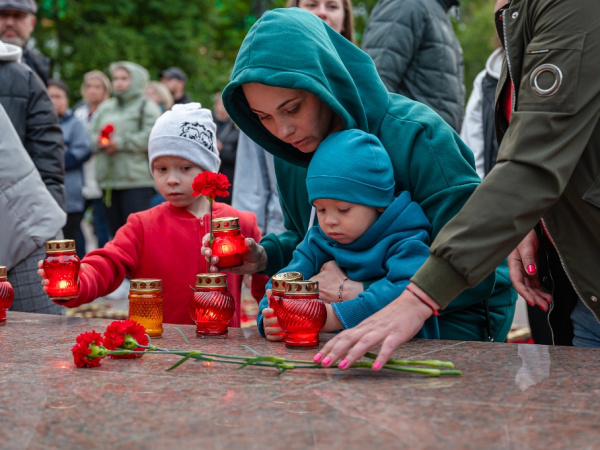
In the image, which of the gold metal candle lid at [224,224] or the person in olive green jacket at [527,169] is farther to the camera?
the gold metal candle lid at [224,224]

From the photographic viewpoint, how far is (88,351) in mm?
2404

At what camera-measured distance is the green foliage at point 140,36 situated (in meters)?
20.2

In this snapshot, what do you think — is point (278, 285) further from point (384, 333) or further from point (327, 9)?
point (327, 9)

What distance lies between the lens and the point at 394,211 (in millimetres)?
2834

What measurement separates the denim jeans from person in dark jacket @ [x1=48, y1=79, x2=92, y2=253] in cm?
633

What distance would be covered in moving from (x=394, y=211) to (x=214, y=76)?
65.5 feet

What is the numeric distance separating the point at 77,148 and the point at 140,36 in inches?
495

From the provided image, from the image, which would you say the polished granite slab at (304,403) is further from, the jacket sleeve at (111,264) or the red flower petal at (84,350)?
the jacket sleeve at (111,264)

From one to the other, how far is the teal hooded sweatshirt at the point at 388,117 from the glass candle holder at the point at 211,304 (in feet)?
2.21

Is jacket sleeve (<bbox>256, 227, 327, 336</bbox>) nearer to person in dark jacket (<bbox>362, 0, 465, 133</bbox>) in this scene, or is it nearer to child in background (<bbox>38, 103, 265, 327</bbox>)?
child in background (<bbox>38, 103, 265, 327</bbox>)

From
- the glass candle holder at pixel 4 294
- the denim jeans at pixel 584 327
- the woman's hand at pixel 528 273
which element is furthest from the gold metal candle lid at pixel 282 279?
the glass candle holder at pixel 4 294

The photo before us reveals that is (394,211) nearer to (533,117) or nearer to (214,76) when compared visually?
(533,117)

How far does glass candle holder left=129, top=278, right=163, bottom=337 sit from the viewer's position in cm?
297

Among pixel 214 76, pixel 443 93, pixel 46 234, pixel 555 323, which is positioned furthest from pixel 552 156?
pixel 214 76
